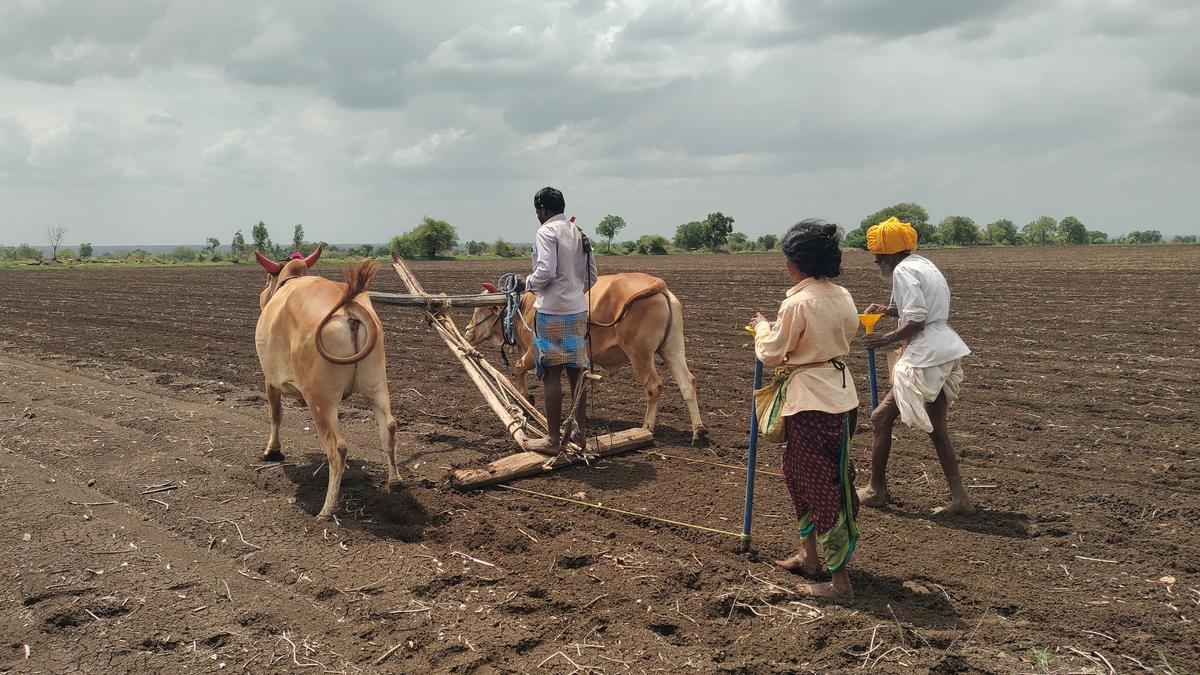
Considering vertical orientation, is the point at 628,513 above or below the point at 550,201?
below

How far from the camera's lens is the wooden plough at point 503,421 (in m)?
6.56

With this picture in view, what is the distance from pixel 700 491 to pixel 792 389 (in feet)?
6.99

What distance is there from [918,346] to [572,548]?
9.29 ft

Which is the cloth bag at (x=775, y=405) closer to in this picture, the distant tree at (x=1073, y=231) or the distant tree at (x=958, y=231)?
the distant tree at (x=958, y=231)

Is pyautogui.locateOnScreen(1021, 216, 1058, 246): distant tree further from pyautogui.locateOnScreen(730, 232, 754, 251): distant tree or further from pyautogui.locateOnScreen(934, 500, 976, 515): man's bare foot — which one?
pyautogui.locateOnScreen(934, 500, 976, 515): man's bare foot

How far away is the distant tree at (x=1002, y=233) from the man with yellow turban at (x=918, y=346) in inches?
3637

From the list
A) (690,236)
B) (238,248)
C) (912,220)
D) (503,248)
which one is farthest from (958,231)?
(238,248)

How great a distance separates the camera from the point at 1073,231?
97.9 metres

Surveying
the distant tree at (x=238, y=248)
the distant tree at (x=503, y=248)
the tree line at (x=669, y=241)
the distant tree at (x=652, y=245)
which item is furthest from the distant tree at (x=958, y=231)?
the distant tree at (x=238, y=248)

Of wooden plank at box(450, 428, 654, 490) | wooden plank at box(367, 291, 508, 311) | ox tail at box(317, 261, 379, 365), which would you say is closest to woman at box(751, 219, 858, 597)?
wooden plank at box(450, 428, 654, 490)

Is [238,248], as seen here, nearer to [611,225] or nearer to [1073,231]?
[611,225]

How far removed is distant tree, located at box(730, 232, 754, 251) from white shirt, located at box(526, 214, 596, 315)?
271ft

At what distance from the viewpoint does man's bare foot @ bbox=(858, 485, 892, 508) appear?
600 centimetres

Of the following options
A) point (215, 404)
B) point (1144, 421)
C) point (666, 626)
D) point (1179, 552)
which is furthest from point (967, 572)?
point (215, 404)
